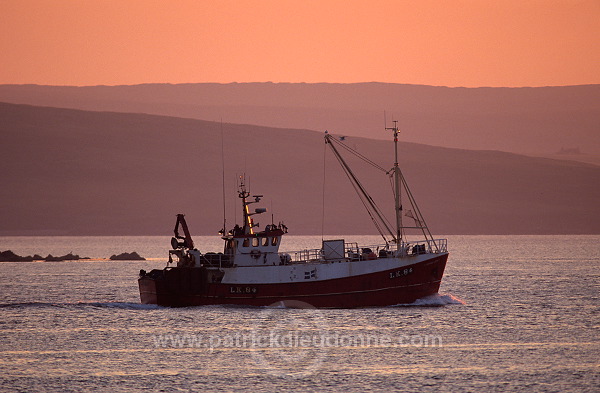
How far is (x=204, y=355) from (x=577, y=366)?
65.5ft

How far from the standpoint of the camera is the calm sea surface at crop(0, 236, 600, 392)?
1929 inches

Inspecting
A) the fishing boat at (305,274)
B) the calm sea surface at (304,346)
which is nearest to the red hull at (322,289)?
the fishing boat at (305,274)

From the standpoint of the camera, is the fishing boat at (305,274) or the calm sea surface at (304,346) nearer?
the calm sea surface at (304,346)

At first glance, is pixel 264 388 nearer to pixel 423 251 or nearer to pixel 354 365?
pixel 354 365

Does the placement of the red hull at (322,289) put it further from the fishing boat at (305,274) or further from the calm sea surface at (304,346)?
the calm sea surface at (304,346)

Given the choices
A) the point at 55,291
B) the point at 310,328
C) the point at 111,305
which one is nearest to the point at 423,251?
the point at 310,328

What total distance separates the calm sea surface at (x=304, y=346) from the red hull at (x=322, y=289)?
2.76 feet

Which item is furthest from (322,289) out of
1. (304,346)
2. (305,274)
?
(304,346)

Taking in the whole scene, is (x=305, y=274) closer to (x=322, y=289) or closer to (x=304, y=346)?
(x=322, y=289)

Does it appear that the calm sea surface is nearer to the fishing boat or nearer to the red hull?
the red hull

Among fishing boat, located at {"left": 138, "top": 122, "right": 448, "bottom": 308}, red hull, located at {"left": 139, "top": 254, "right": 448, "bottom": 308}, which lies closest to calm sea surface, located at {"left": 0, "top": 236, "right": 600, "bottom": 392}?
red hull, located at {"left": 139, "top": 254, "right": 448, "bottom": 308}

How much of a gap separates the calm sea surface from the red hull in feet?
2.76

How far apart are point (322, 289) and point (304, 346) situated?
1062cm

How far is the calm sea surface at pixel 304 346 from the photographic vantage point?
4900 centimetres
